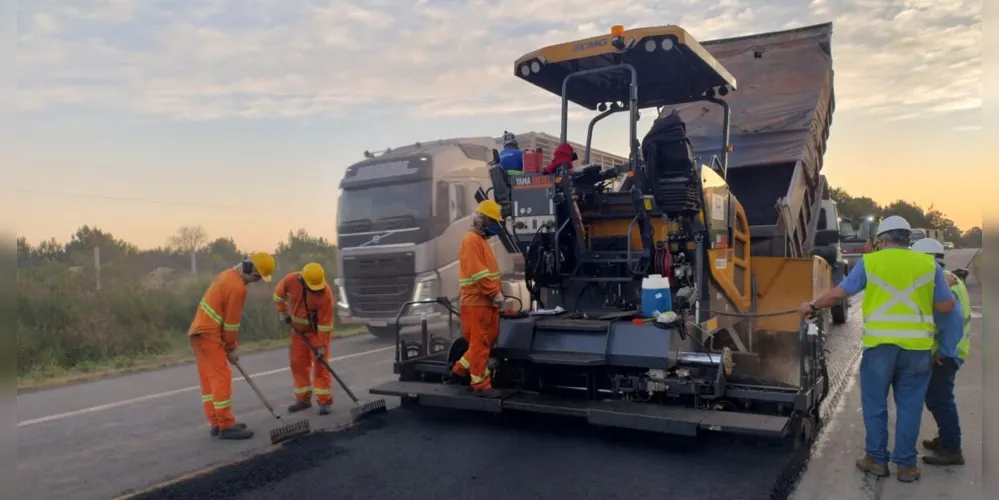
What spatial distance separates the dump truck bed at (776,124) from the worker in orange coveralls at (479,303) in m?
3.47

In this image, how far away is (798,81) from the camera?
9.38 m

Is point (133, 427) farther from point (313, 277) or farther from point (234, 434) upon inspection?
point (313, 277)

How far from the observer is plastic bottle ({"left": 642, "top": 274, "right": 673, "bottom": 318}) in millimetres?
5340

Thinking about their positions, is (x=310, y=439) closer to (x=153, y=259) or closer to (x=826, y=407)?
(x=826, y=407)

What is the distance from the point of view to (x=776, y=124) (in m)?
8.96

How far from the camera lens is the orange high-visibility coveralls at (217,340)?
229 inches

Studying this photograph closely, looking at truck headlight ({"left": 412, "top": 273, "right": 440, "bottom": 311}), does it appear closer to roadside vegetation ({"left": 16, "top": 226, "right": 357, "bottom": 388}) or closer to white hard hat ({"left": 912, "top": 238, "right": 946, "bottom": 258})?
roadside vegetation ({"left": 16, "top": 226, "right": 357, "bottom": 388})

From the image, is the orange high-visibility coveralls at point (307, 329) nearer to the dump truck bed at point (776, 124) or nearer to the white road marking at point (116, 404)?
the white road marking at point (116, 404)

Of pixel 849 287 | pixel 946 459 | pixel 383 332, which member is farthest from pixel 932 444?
pixel 383 332

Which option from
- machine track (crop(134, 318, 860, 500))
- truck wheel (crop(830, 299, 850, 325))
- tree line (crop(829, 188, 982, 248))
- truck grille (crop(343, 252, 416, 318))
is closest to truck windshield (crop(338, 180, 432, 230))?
truck grille (crop(343, 252, 416, 318))

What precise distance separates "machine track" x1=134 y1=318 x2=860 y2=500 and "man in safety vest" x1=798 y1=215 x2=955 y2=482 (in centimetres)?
62

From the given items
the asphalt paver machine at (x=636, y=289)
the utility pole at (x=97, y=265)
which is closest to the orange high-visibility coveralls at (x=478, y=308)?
the asphalt paver machine at (x=636, y=289)

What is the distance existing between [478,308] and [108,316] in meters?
8.73

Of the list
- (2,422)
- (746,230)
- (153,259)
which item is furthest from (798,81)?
(153,259)
